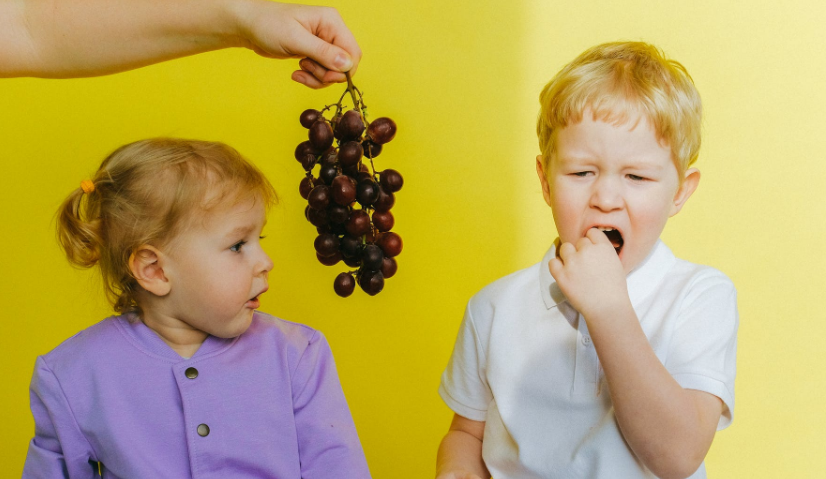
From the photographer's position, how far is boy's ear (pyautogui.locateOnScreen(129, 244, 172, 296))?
121 cm

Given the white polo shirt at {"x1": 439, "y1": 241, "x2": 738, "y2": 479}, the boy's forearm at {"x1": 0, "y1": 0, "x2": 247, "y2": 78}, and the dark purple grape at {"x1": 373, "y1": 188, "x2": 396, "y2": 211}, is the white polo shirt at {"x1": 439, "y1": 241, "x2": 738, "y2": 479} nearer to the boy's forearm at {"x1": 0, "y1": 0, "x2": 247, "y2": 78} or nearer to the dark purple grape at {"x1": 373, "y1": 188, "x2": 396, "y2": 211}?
the dark purple grape at {"x1": 373, "y1": 188, "x2": 396, "y2": 211}

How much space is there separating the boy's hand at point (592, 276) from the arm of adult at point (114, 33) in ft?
1.42

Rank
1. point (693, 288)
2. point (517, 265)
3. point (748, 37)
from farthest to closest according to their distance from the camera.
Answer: point (517, 265), point (748, 37), point (693, 288)

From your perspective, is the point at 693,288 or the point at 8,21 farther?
the point at 8,21

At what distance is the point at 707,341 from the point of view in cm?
109

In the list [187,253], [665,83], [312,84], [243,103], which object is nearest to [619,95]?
[665,83]

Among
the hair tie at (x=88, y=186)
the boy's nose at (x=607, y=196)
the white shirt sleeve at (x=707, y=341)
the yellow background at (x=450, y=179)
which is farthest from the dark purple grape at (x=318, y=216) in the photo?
the yellow background at (x=450, y=179)

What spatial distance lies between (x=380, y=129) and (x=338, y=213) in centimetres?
15

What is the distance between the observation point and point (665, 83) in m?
1.12

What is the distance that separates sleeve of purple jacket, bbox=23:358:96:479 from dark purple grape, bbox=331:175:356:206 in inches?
18.9

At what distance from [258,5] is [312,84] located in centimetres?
13

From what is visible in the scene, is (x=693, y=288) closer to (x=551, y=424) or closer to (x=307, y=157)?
(x=551, y=424)

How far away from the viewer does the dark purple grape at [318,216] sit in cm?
131

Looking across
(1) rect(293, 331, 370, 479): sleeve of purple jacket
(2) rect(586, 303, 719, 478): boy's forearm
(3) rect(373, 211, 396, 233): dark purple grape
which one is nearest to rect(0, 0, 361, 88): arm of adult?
(3) rect(373, 211, 396, 233): dark purple grape
